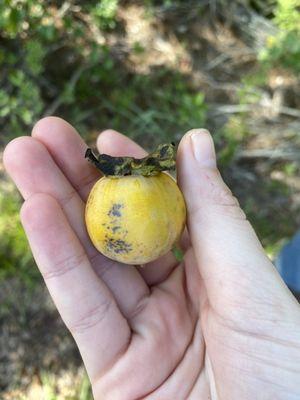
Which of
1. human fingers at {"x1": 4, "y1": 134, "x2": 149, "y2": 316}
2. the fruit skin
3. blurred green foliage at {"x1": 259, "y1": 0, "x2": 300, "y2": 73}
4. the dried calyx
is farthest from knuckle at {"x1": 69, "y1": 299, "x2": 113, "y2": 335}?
blurred green foliage at {"x1": 259, "y1": 0, "x2": 300, "y2": 73}

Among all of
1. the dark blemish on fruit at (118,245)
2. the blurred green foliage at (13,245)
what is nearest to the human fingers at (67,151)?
the dark blemish on fruit at (118,245)

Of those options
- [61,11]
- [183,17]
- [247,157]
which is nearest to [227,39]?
[183,17]

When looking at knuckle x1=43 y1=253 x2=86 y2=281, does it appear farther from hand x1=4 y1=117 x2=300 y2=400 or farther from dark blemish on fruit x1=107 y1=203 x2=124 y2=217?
dark blemish on fruit x1=107 y1=203 x2=124 y2=217

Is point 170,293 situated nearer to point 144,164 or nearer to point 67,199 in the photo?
point 67,199

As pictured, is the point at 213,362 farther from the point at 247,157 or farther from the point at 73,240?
the point at 247,157

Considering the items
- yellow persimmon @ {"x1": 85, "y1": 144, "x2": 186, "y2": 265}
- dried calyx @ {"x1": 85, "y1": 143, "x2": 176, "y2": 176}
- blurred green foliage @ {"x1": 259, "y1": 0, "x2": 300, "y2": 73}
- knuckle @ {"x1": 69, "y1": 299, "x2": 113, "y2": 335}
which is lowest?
knuckle @ {"x1": 69, "y1": 299, "x2": 113, "y2": 335}

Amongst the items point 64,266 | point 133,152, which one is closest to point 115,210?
point 64,266
